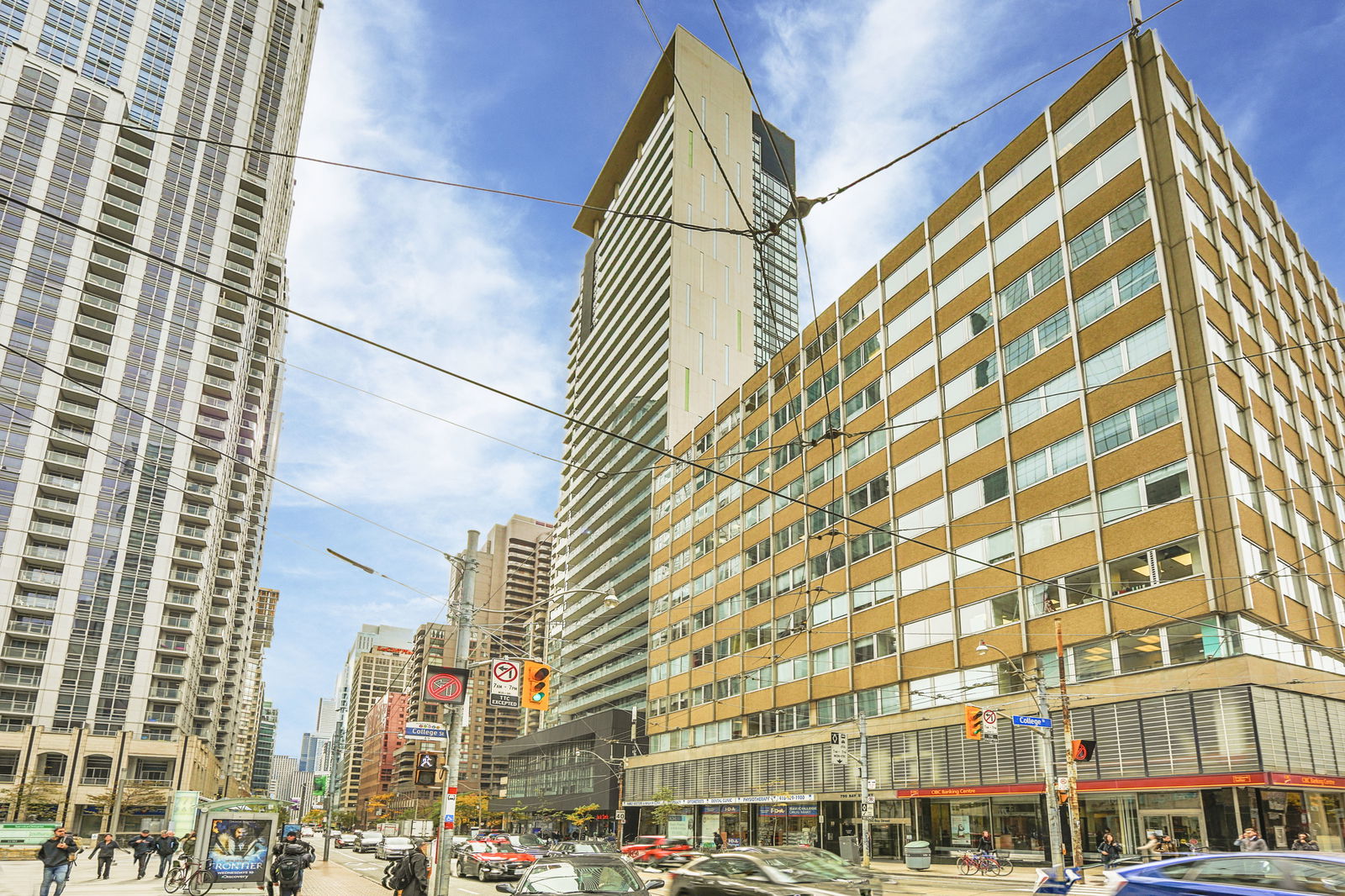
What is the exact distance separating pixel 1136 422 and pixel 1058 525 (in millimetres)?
5121

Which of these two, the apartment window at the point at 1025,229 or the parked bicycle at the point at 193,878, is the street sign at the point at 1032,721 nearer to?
the apartment window at the point at 1025,229

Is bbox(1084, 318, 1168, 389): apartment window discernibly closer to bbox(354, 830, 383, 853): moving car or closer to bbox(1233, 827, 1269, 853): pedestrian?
bbox(1233, 827, 1269, 853): pedestrian

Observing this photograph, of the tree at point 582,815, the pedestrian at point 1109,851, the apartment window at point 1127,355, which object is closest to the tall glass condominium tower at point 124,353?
the tree at point 582,815

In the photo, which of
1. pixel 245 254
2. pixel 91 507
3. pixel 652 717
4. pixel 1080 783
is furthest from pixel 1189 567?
pixel 245 254

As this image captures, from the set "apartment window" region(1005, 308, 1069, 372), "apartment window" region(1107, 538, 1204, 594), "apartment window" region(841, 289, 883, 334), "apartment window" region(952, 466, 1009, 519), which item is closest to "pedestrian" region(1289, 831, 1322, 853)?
"apartment window" region(1107, 538, 1204, 594)

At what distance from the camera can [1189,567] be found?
1211 inches

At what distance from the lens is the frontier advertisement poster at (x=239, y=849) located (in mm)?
24891

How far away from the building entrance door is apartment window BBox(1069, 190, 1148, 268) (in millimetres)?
21625

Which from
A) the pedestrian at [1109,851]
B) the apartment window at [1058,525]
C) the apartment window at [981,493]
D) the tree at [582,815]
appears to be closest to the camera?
the pedestrian at [1109,851]

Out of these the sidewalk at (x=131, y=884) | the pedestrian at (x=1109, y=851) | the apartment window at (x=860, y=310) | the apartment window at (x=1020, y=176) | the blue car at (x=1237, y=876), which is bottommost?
the sidewalk at (x=131, y=884)

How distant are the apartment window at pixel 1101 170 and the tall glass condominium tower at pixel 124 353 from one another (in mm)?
65895

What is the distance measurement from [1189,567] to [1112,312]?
10.6 m

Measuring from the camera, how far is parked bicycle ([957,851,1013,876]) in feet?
111

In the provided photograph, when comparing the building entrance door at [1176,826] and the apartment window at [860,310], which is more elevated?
the apartment window at [860,310]
